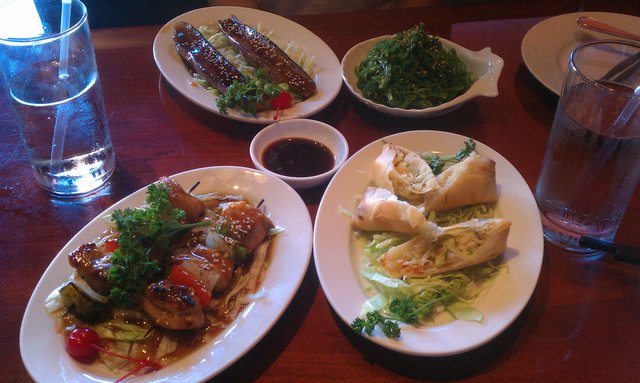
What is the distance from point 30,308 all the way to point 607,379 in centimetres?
159

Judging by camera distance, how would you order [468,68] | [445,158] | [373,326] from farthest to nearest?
[468,68]
[445,158]
[373,326]

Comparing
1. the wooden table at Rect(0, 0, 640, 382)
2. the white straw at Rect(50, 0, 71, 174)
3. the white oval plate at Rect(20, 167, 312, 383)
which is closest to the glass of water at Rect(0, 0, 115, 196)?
the white straw at Rect(50, 0, 71, 174)

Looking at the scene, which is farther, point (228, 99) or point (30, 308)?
point (228, 99)

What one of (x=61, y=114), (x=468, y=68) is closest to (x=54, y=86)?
(x=61, y=114)

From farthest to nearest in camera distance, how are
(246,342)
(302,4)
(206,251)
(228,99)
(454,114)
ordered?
(302,4) < (454,114) < (228,99) < (206,251) < (246,342)

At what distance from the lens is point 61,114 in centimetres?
182

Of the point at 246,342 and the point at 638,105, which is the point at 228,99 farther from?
the point at 638,105

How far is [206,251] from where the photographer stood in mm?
1608

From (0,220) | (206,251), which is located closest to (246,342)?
(206,251)

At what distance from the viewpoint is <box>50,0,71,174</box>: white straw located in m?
1.75

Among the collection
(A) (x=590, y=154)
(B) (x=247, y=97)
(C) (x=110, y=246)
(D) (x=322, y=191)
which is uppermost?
(A) (x=590, y=154)

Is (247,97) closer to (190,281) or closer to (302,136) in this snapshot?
(302,136)

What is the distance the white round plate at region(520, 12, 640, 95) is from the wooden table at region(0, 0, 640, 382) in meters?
0.11

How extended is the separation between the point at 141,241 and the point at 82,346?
32cm
